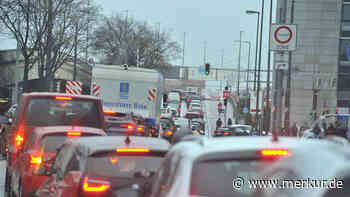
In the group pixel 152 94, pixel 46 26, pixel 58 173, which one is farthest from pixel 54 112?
pixel 46 26

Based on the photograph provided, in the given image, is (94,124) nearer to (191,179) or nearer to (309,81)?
(191,179)

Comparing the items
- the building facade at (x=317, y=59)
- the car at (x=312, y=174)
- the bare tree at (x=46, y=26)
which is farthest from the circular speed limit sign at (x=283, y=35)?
the building facade at (x=317, y=59)

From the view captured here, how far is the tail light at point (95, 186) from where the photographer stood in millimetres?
7508

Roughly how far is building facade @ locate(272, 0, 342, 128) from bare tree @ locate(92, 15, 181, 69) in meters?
27.6

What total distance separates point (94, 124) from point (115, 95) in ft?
45.5

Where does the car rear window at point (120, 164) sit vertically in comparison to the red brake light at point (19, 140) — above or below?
above

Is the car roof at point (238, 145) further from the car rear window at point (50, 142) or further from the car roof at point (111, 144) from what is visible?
the car rear window at point (50, 142)

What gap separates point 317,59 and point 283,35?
133 ft

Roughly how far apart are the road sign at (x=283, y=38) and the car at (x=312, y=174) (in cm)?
1983

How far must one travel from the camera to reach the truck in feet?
95.7

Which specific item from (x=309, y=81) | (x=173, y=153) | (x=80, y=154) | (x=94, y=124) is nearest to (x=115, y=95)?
(x=94, y=124)

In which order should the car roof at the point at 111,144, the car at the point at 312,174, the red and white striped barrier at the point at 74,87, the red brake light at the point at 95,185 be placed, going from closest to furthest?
the car at the point at 312,174, the red brake light at the point at 95,185, the car roof at the point at 111,144, the red and white striped barrier at the point at 74,87

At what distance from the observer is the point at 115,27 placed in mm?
96625

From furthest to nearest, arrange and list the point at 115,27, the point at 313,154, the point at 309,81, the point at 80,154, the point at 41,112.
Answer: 1. the point at 115,27
2. the point at 309,81
3. the point at 41,112
4. the point at 80,154
5. the point at 313,154
